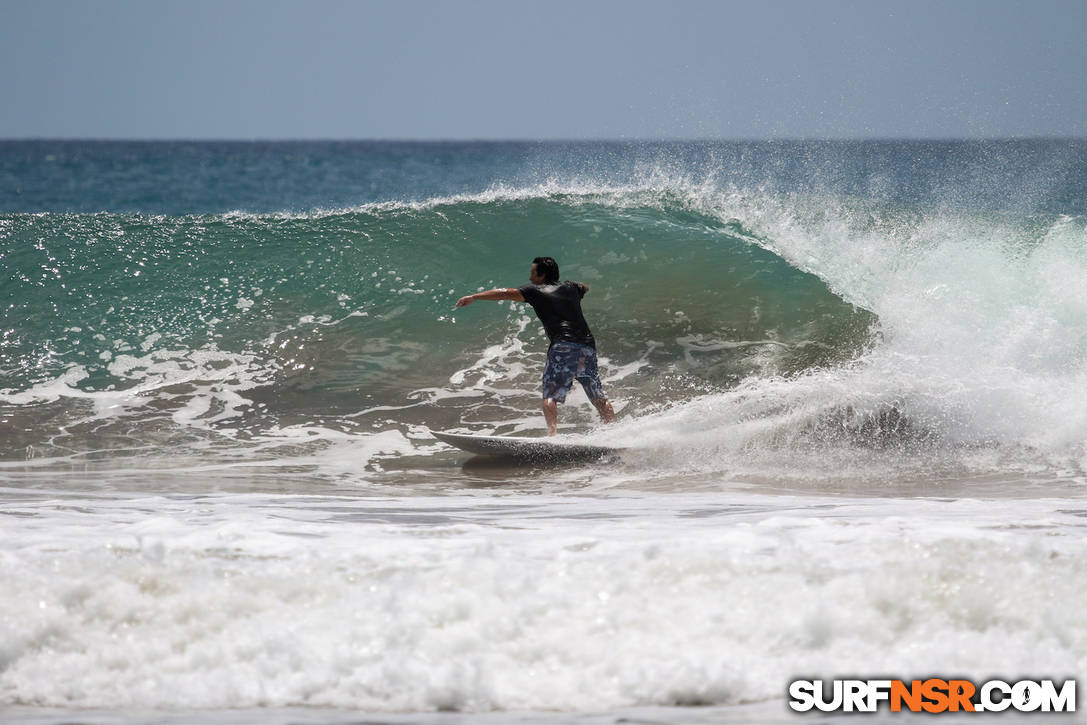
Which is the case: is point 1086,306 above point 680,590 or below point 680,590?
above

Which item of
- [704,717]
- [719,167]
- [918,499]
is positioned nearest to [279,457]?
[918,499]

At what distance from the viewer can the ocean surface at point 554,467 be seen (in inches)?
128

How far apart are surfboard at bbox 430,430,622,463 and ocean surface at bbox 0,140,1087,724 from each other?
0.10m

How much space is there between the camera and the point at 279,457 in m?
7.20

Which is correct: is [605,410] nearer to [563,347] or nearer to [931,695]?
[563,347]

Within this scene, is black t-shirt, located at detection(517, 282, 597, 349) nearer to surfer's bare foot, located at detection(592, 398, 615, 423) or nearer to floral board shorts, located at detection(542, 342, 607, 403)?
floral board shorts, located at detection(542, 342, 607, 403)

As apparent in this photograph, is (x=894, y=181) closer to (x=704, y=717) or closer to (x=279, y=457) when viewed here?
(x=279, y=457)

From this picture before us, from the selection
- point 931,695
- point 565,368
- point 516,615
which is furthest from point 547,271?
point 931,695

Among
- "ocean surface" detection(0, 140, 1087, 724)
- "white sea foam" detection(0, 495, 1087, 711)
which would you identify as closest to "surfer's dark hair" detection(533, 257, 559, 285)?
"ocean surface" detection(0, 140, 1087, 724)

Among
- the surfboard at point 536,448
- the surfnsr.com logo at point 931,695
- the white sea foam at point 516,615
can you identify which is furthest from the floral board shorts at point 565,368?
the surfnsr.com logo at point 931,695

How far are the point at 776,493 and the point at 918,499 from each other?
76 cm

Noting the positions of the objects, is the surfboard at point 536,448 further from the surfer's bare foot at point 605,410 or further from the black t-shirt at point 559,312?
the black t-shirt at point 559,312

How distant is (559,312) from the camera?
A: 741 centimetres

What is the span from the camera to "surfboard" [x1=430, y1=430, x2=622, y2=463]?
673cm
